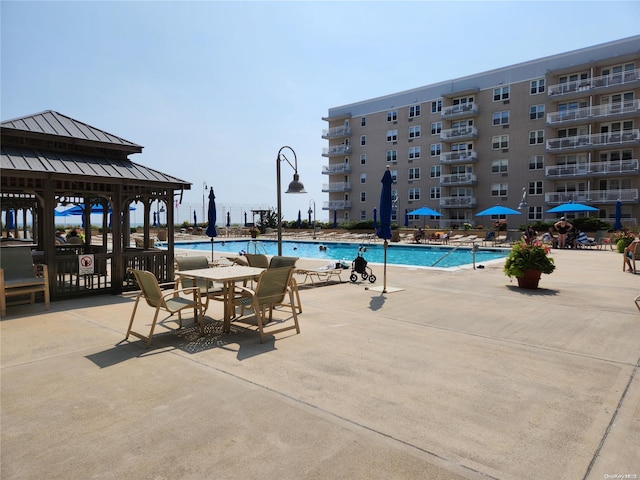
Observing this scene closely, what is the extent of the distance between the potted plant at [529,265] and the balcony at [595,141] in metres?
30.9

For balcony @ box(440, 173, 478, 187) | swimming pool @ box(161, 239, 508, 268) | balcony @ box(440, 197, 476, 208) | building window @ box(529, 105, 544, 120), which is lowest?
swimming pool @ box(161, 239, 508, 268)

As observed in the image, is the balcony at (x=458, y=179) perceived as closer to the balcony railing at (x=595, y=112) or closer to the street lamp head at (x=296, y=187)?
the balcony railing at (x=595, y=112)

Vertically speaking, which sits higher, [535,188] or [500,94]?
[500,94]

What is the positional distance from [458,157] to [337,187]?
16.5 meters

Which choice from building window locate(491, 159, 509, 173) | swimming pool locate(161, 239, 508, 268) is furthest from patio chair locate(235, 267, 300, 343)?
building window locate(491, 159, 509, 173)

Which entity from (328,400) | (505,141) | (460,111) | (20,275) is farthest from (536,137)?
(328,400)

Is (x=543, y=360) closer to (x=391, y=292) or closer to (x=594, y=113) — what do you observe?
(x=391, y=292)

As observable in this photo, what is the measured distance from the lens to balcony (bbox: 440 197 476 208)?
40.9m

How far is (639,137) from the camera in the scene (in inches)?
1271

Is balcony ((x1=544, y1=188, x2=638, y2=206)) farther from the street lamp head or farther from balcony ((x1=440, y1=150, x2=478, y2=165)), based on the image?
the street lamp head

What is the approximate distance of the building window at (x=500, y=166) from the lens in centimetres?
3991

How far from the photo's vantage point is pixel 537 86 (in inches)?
1499

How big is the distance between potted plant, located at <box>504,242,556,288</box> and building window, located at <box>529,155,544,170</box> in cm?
3247

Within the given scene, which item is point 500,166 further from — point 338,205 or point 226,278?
point 226,278
